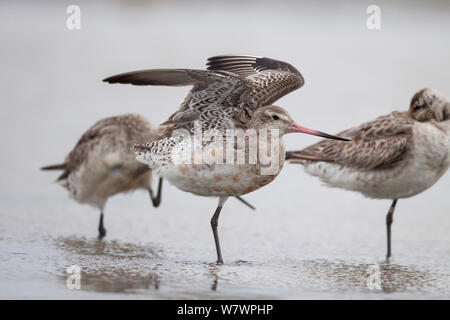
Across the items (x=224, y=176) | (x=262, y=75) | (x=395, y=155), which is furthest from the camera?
(x=395, y=155)

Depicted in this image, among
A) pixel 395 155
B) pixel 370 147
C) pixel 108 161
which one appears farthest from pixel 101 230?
pixel 395 155

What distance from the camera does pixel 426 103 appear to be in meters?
8.09

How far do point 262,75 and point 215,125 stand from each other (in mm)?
887

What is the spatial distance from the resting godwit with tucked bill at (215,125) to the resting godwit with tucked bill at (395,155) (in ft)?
3.80

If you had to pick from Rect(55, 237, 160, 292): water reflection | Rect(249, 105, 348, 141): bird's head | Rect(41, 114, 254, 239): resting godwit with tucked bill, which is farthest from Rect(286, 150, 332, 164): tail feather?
Rect(55, 237, 160, 292): water reflection

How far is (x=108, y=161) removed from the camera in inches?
334

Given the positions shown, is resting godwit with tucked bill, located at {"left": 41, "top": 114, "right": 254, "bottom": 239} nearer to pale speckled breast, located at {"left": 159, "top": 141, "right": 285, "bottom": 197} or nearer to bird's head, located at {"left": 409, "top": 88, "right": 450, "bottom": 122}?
pale speckled breast, located at {"left": 159, "top": 141, "right": 285, "bottom": 197}

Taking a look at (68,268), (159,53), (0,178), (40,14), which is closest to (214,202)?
(0,178)

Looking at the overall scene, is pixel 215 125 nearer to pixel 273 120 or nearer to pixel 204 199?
pixel 273 120

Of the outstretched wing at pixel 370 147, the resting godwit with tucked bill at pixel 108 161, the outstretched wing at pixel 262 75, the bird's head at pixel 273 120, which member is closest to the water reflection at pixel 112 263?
the resting godwit with tucked bill at pixel 108 161

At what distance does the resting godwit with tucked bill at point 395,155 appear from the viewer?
784cm

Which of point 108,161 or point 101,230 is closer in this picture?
point 101,230

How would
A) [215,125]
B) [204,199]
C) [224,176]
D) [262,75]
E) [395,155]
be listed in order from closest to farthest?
1. [224,176]
2. [215,125]
3. [262,75]
4. [395,155]
5. [204,199]

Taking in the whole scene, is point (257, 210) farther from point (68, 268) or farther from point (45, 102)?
point (45, 102)
